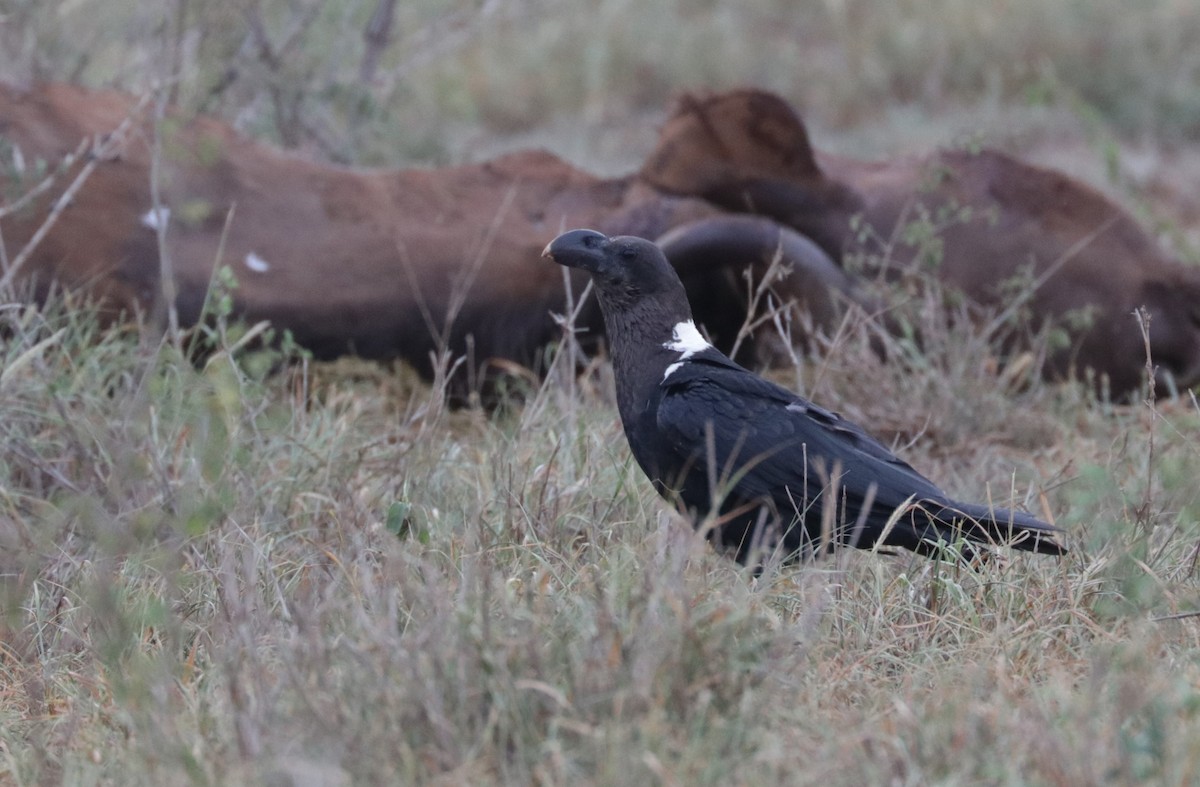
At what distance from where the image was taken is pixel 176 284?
13.7ft

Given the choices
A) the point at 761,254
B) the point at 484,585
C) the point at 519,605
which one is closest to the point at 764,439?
the point at 519,605

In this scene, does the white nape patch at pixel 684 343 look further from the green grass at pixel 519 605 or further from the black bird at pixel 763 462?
the green grass at pixel 519 605

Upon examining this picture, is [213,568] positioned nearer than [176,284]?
Yes

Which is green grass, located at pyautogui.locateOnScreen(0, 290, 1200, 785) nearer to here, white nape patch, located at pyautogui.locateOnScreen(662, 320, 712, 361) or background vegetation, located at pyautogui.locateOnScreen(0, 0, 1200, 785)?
background vegetation, located at pyautogui.locateOnScreen(0, 0, 1200, 785)

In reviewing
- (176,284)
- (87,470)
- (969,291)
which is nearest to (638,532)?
(87,470)

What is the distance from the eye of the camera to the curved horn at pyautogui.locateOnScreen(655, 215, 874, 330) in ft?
15.0

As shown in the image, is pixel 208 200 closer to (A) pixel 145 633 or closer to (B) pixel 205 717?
(A) pixel 145 633

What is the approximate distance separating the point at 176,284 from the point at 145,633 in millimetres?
1551

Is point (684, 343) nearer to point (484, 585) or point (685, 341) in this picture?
point (685, 341)

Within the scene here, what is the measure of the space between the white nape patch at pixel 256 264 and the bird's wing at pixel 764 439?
1.71 metres

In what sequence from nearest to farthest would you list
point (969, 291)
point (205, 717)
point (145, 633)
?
point (205, 717), point (145, 633), point (969, 291)

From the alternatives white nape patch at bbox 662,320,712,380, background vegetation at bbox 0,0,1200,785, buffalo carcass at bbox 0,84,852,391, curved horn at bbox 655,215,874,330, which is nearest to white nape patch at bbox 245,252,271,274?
buffalo carcass at bbox 0,84,852,391

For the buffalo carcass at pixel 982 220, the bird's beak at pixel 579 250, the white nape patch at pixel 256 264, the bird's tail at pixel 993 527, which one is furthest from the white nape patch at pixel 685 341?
the buffalo carcass at pixel 982 220

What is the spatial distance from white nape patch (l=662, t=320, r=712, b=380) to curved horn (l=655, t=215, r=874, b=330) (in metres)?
1.34
